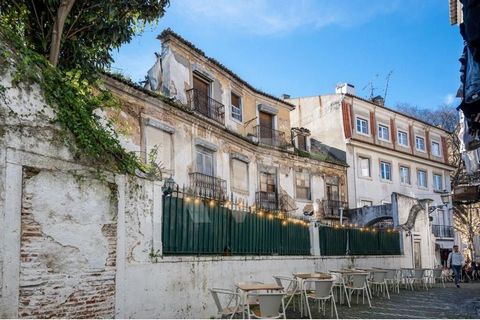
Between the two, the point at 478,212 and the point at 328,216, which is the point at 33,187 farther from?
the point at 478,212

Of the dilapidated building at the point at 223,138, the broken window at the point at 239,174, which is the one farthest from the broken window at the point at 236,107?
the broken window at the point at 239,174

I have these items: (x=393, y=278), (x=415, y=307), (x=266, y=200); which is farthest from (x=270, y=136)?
(x=415, y=307)

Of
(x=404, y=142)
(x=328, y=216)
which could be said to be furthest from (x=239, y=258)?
(x=404, y=142)

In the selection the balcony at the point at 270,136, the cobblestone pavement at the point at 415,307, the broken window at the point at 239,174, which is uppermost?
the balcony at the point at 270,136

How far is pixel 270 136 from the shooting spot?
91.4 feet

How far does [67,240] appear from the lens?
662 cm

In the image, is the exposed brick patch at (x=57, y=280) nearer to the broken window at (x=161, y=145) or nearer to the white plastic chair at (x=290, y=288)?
the white plastic chair at (x=290, y=288)

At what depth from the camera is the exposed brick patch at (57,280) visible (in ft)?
19.9

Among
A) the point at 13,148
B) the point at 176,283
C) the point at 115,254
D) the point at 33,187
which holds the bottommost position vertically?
the point at 176,283

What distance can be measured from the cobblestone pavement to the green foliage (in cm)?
553

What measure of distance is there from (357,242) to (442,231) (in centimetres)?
2037

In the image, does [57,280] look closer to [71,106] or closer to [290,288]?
[71,106]

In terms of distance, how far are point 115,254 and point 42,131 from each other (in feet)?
7.06

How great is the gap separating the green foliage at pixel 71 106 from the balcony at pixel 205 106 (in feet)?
43.3
